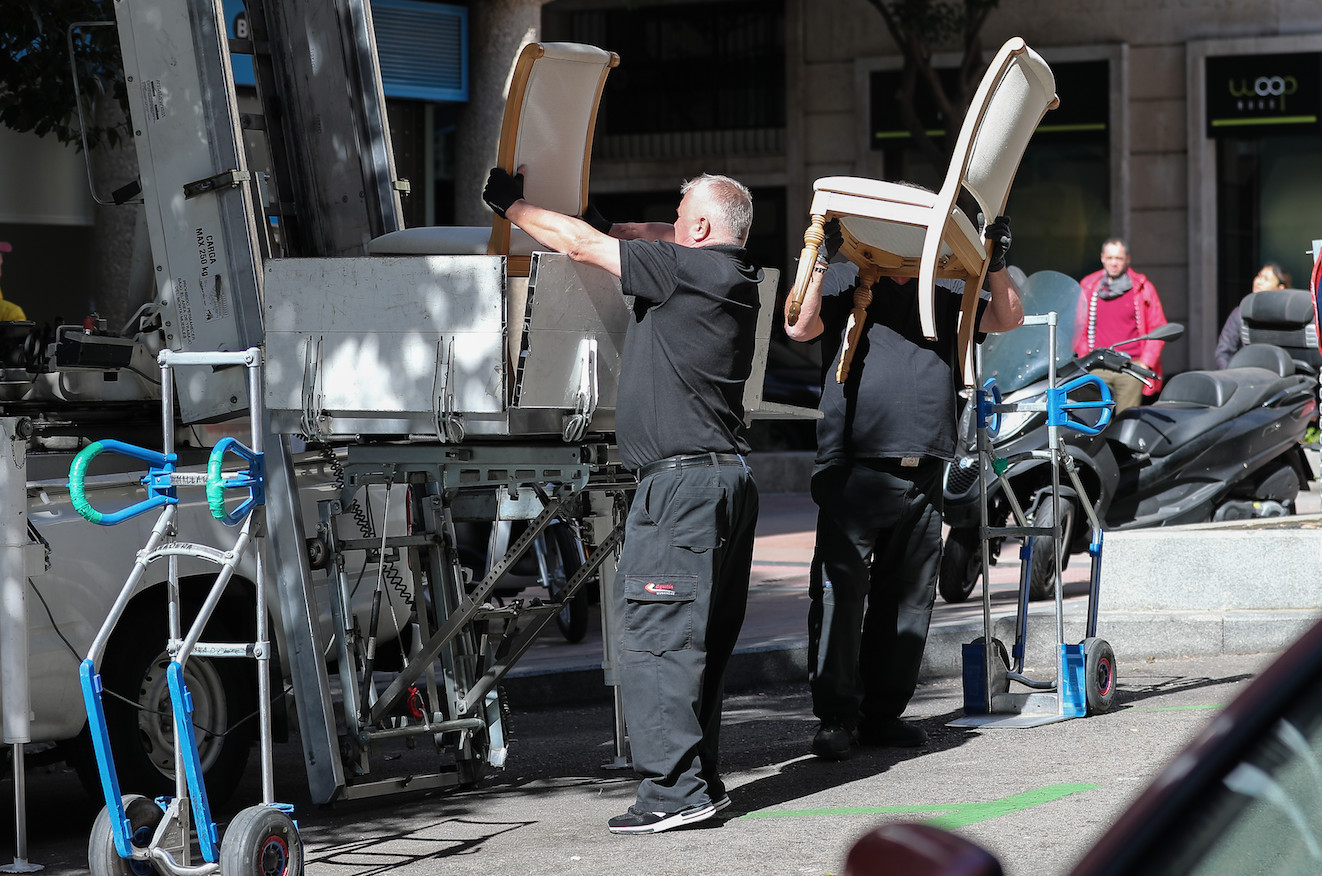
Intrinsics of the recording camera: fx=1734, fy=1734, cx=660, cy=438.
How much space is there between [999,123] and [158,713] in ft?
11.3

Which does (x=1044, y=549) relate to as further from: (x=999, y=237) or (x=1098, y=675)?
(x=999, y=237)

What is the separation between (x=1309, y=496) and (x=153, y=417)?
11971 millimetres

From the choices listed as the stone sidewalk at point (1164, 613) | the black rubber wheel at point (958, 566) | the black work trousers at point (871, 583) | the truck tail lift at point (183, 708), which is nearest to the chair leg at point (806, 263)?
the black work trousers at point (871, 583)

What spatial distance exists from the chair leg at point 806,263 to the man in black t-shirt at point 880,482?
8 centimetres

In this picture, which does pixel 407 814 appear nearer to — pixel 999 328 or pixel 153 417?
pixel 153 417

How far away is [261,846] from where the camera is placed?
4.54 m

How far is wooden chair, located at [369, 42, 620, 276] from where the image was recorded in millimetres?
5348

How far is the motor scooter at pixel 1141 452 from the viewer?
32.9 feet

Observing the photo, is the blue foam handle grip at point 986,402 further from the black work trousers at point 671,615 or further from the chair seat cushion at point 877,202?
the black work trousers at point 671,615

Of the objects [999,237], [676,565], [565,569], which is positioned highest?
[999,237]

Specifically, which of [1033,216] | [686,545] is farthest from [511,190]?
[1033,216]

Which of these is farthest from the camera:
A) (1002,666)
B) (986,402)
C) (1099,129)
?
(1099,129)

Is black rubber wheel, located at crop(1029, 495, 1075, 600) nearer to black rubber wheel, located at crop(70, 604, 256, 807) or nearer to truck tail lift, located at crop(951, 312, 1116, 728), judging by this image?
truck tail lift, located at crop(951, 312, 1116, 728)

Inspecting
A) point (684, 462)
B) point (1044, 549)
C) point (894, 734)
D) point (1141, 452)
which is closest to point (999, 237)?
point (684, 462)
